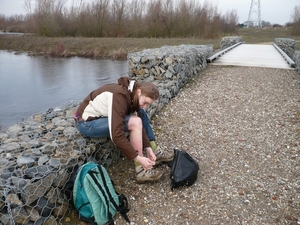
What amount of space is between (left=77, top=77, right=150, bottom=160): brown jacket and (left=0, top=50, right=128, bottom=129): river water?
4.95m

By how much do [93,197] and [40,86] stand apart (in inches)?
399

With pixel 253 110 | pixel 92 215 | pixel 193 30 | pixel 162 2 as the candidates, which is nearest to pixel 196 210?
pixel 92 215

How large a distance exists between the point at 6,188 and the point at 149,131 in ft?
5.27

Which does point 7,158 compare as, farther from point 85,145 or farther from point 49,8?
point 49,8

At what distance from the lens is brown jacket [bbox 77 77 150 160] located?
8.63 ft

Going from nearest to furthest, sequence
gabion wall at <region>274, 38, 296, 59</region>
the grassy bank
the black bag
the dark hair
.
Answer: the dark hair
the black bag
gabion wall at <region>274, 38, 296, 59</region>
the grassy bank

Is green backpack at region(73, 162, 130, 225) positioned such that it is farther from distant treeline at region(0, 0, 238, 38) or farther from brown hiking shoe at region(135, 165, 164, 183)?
distant treeline at region(0, 0, 238, 38)

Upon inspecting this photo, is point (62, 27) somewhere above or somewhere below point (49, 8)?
below

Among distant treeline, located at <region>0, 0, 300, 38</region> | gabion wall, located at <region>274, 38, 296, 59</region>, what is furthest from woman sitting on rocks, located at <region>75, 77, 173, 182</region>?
distant treeline, located at <region>0, 0, 300, 38</region>

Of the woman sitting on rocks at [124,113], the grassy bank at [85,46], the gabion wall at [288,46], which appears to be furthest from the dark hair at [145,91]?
the grassy bank at [85,46]

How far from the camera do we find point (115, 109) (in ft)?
8.75

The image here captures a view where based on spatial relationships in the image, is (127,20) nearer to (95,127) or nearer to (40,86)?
(40,86)

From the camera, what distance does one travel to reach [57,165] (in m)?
2.47

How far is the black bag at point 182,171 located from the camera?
297 cm
